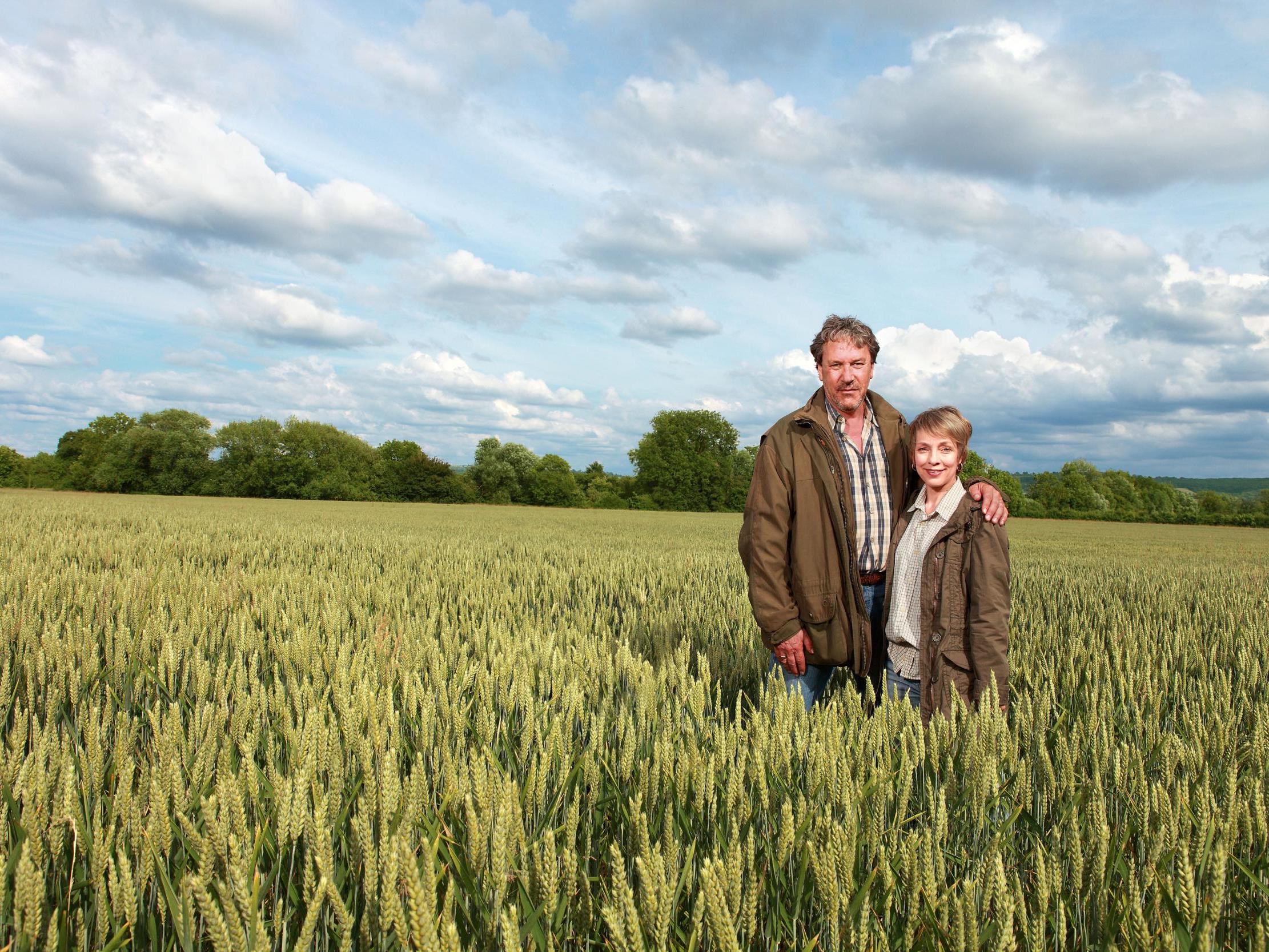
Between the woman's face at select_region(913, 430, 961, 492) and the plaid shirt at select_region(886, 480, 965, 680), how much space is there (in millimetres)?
73

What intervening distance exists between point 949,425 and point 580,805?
6.45 ft

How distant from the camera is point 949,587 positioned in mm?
2752

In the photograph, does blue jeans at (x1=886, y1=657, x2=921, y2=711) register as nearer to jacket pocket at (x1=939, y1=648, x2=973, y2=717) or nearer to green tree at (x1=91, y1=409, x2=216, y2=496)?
jacket pocket at (x1=939, y1=648, x2=973, y2=717)

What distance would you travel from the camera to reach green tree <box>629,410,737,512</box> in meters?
62.8

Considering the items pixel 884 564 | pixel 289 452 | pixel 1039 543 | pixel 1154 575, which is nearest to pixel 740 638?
pixel 884 564

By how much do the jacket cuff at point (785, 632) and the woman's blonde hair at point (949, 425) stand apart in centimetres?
91

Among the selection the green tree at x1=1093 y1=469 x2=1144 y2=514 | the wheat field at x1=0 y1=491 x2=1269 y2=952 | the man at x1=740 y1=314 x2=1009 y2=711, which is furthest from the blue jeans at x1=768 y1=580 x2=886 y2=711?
the green tree at x1=1093 y1=469 x2=1144 y2=514

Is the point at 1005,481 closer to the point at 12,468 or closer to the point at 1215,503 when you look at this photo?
the point at 1215,503

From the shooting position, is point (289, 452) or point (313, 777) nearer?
point (313, 777)

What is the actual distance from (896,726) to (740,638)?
221cm

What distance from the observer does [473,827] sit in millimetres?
1302

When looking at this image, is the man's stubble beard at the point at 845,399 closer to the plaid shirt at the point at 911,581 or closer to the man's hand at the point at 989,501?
the plaid shirt at the point at 911,581

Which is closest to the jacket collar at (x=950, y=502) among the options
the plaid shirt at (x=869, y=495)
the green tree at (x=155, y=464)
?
the plaid shirt at (x=869, y=495)

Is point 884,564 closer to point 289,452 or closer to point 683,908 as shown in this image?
point 683,908
